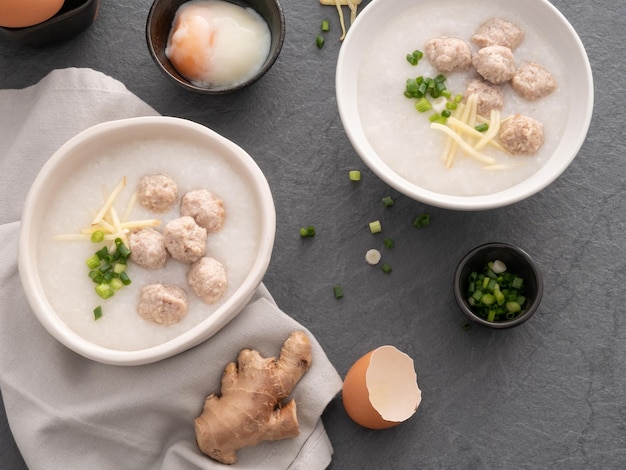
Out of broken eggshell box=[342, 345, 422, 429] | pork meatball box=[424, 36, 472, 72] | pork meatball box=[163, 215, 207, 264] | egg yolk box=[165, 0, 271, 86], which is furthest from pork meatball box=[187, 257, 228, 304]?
pork meatball box=[424, 36, 472, 72]

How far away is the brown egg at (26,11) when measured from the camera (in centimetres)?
281

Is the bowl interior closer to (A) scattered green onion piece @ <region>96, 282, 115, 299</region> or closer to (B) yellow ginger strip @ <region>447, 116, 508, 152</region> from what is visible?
(B) yellow ginger strip @ <region>447, 116, 508, 152</region>

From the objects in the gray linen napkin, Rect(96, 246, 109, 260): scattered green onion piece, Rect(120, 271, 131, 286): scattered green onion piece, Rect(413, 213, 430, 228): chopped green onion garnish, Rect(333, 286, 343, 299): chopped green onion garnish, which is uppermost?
Rect(96, 246, 109, 260): scattered green onion piece

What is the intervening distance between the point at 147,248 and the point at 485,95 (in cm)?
125

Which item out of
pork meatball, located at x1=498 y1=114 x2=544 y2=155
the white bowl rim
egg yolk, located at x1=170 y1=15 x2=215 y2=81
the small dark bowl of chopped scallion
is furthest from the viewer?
egg yolk, located at x1=170 y1=15 x2=215 y2=81

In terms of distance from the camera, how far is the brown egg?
111 inches

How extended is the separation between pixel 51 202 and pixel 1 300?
1.44ft

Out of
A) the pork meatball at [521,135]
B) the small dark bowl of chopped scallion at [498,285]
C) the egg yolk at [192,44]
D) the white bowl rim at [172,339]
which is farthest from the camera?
the egg yolk at [192,44]

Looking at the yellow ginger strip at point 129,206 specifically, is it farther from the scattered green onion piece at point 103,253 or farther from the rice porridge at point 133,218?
the scattered green onion piece at point 103,253

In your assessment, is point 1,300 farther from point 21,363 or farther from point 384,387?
point 384,387

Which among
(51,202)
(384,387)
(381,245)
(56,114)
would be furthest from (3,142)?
(384,387)

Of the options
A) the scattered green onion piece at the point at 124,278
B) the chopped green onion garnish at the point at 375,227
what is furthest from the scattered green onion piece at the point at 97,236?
the chopped green onion garnish at the point at 375,227

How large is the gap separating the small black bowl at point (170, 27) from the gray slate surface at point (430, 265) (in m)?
0.16

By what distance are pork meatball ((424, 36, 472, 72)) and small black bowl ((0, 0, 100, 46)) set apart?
1.27m
